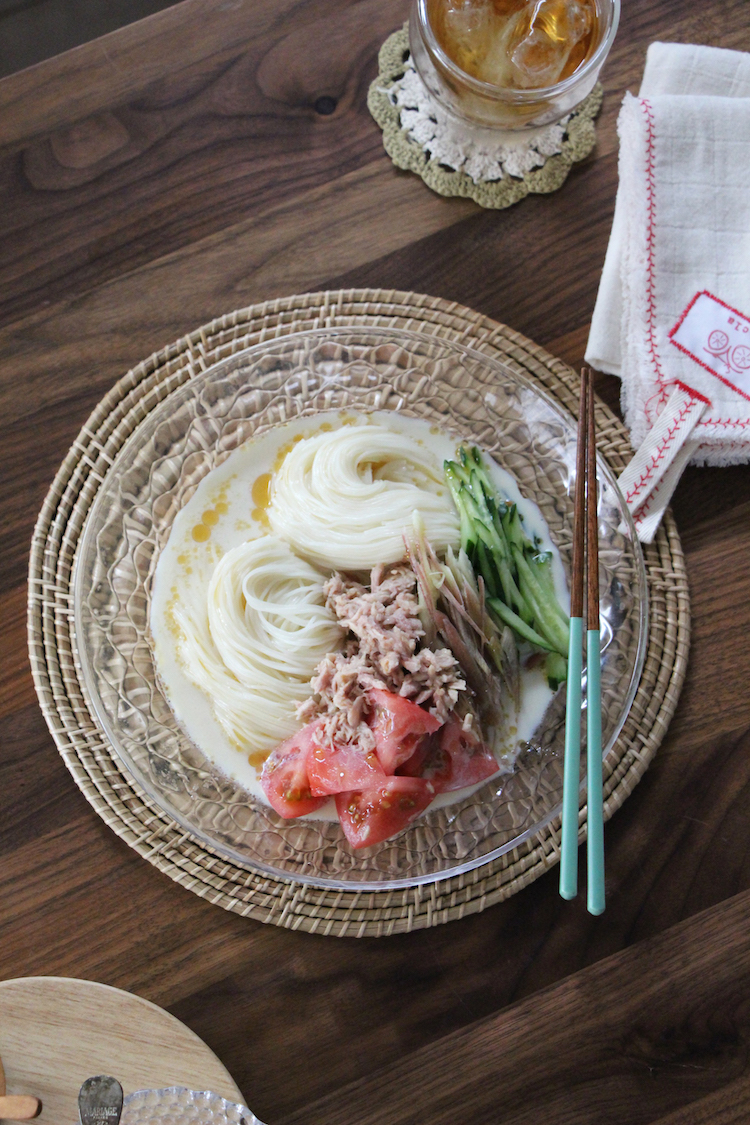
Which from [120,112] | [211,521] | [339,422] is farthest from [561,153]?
[211,521]

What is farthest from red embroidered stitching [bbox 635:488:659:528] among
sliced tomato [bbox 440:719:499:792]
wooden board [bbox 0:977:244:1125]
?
wooden board [bbox 0:977:244:1125]

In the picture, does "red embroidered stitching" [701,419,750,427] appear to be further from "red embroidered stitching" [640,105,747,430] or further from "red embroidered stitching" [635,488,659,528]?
"red embroidered stitching" [635,488,659,528]

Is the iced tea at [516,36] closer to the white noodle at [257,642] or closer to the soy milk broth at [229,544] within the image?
the soy milk broth at [229,544]

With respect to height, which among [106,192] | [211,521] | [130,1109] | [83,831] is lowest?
[130,1109]

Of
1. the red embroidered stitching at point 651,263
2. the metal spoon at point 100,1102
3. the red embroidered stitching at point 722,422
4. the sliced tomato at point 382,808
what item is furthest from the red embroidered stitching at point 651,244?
the metal spoon at point 100,1102

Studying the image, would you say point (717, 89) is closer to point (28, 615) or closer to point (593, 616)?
point (593, 616)

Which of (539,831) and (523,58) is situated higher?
(523,58)

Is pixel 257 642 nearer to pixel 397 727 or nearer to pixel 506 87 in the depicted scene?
pixel 397 727
